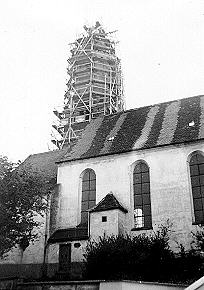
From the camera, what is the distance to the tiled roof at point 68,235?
21.3 meters

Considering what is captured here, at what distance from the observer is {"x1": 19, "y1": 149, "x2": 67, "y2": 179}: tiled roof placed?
27.7m

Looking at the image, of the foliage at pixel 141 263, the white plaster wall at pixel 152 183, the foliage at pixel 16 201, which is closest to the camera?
the foliage at pixel 141 263

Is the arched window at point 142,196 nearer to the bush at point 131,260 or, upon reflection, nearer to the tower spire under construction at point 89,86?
the bush at point 131,260

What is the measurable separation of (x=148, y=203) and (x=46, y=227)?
19.8ft

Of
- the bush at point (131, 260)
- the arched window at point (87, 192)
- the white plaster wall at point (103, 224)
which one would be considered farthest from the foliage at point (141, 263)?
the arched window at point (87, 192)

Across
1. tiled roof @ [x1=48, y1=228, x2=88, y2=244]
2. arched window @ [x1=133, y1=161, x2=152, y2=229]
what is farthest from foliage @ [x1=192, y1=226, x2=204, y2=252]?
tiled roof @ [x1=48, y1=228, x2=88, y2=244]

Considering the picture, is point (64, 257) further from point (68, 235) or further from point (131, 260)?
point (131, 260)

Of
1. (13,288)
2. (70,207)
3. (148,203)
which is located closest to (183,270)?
(148,203)

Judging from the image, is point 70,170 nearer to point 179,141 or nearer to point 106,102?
point 179,141

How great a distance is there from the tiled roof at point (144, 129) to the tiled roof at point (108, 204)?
9.73 ft

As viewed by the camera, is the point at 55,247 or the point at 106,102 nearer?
the point at 55,247

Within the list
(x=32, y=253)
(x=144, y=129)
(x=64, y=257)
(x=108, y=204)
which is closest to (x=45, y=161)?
(x=144, y=129)

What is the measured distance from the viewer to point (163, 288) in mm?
14219

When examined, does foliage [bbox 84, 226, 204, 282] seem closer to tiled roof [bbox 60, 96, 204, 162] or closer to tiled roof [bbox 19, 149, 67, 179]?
tiled roof [bbox 60, 96, 204, 162]
